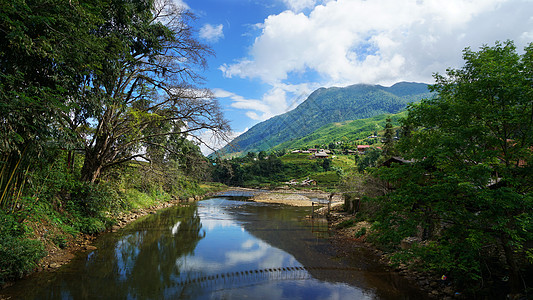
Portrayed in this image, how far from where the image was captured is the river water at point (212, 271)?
7645 millimetres

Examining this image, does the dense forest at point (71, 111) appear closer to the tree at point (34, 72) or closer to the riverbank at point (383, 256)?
the tree at point (34, 72)

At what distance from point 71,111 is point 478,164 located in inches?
523

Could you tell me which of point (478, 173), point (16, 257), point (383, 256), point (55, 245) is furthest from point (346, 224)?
point (16, 257)

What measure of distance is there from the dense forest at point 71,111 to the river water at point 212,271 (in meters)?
1.37

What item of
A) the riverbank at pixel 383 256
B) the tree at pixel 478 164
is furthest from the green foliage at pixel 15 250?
the riverbank at pixel 383 256

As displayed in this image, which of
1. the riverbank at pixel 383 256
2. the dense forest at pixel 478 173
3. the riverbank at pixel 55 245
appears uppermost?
the dense forest at pixel 478 173

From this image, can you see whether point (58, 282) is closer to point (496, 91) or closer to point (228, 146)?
point (228, 146)

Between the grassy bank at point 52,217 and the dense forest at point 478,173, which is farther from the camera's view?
the grassy bank at point 52,217

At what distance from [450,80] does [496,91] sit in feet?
4.69

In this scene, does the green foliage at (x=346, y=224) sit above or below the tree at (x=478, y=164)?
below

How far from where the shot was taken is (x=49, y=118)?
745 centimetres

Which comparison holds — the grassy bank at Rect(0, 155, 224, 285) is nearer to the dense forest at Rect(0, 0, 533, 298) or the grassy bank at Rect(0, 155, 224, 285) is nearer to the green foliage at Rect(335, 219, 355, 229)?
the dense forest at Rect(0, 0, 533, 298)

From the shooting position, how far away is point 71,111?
390 inches

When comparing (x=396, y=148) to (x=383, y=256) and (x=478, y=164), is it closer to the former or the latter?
(x=478, y=164)
